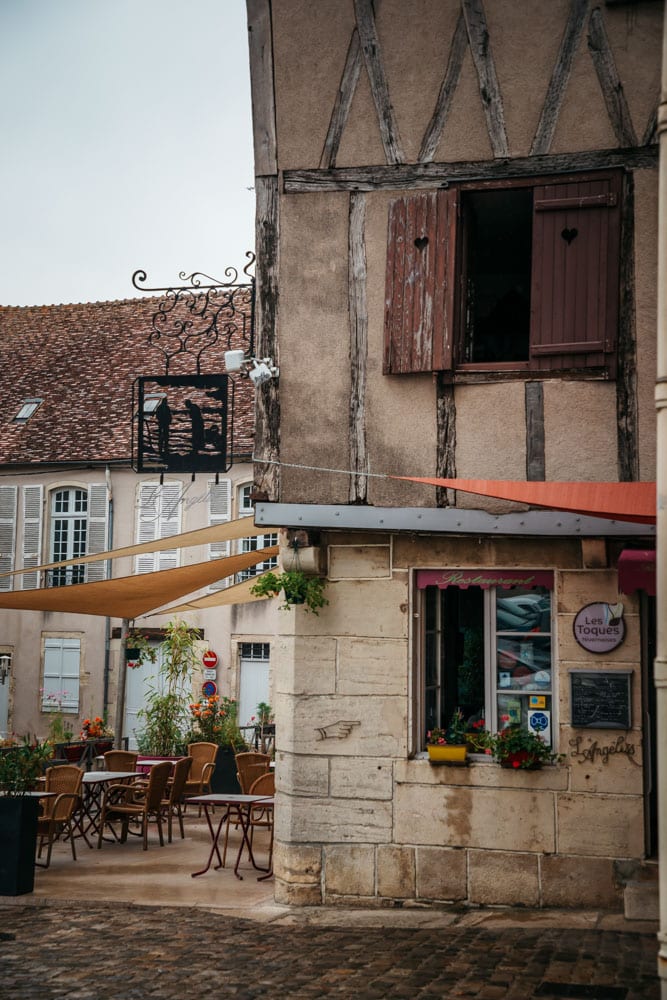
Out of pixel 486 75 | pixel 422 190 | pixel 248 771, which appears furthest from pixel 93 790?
→ pixel 486 75

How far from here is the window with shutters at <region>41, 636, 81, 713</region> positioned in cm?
1906

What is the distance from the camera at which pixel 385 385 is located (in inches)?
278

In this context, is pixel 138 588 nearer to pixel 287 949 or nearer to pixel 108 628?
pixel 287 949

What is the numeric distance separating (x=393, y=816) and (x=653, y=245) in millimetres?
3746

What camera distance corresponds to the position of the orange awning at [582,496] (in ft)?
17.8

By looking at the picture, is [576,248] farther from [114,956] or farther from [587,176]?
[114,956]

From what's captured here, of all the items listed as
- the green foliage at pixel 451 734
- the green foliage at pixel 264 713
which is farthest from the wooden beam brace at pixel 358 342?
the green foliage at pixel 264 713

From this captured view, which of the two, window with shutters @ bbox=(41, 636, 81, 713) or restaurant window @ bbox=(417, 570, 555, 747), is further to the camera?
window with shutters @ bbox=(41, 636, 81, 713)

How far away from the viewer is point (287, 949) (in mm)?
5914

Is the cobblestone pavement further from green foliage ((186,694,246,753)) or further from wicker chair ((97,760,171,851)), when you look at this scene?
green foliage ((186,694,246,753))

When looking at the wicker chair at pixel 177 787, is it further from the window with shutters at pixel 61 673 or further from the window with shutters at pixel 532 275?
the window with shutters at pixel 61 673

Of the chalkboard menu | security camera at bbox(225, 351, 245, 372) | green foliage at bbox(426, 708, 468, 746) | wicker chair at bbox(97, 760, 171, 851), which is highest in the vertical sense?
security camera at bbox(225, 351, 245, 372)

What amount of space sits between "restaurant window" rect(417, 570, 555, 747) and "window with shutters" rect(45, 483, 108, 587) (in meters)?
12.5

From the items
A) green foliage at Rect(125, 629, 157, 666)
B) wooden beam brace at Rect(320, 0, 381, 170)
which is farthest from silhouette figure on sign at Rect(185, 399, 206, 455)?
wooden beam brace at Rect(320, 0, 381, 170)
